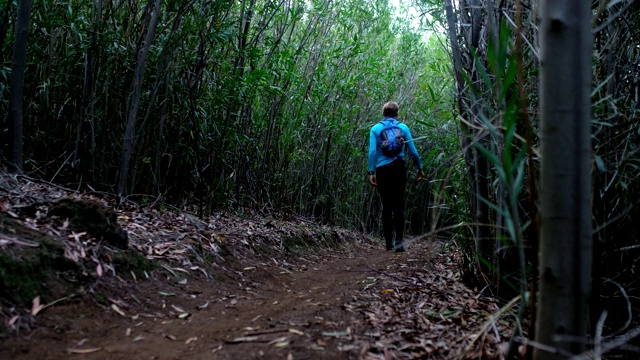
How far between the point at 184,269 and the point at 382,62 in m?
7.47

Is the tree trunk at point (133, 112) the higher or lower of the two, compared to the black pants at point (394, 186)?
higher

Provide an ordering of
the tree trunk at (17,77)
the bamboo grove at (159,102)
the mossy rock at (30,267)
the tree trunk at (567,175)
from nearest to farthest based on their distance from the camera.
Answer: the tree trunk at (567,175), the mossy rock at (30,267), the tree trunk at (17,77), the bamboo grove at (159,102)

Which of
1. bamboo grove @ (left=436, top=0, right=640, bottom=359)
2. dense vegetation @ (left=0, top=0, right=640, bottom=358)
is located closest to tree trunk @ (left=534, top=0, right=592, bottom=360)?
dense vegetation @ (left=0, top=0, right=640, bottom=358)

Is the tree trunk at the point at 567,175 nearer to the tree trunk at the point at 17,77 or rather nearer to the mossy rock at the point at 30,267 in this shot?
the mossy rock at the point at 30,267

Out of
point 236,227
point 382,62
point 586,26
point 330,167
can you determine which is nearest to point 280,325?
point 586,26

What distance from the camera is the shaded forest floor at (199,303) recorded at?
1.81 m

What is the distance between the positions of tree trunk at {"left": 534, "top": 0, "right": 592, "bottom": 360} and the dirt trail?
744 millimetres

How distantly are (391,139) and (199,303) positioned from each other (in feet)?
Answer: 11.2

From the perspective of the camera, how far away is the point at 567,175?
1266 mm

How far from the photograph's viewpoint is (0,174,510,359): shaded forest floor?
5.95ft

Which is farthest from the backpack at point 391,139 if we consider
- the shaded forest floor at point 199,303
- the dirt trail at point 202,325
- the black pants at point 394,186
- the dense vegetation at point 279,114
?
the dirt trail at point 202,325

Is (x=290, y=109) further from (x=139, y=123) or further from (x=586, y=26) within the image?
(x=586, y=26)

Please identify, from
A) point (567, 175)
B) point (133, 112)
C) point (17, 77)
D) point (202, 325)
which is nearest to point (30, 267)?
point (202, 325)

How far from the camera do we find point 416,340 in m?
2.00
